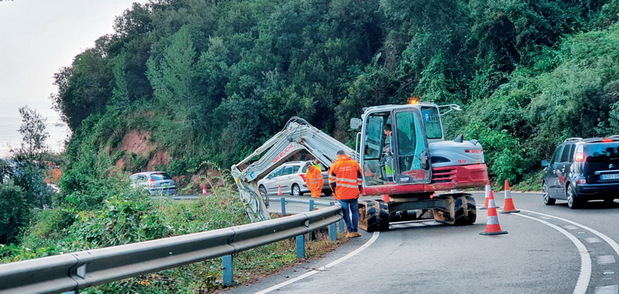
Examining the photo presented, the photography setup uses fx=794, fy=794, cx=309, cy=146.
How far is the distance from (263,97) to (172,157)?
13.1 meters

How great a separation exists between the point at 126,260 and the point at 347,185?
8.29m

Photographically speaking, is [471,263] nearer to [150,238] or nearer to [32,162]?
[150,238]

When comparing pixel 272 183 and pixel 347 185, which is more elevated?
pixel 272 183

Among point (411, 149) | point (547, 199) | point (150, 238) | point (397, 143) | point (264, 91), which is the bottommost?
point (547, 199)

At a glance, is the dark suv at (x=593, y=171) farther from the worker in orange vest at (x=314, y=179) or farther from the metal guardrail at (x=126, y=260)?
the worker in orange vest at (x=314, y=179)

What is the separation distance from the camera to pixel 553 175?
21281mm

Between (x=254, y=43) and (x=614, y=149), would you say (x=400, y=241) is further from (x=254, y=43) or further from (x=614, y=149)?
(x=254, y=43)

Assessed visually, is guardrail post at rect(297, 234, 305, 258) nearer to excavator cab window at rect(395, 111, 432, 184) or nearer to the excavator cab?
the excavator cab

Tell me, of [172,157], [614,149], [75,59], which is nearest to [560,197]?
[614,149]

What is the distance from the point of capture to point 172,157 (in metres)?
59.9

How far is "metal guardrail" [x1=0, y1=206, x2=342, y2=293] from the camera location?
6.73 m

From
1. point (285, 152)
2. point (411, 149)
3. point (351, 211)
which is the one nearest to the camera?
point (351, 211)

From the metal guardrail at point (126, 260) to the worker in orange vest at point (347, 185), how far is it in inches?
162

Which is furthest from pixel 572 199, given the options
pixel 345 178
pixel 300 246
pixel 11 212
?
pixel 11 212
